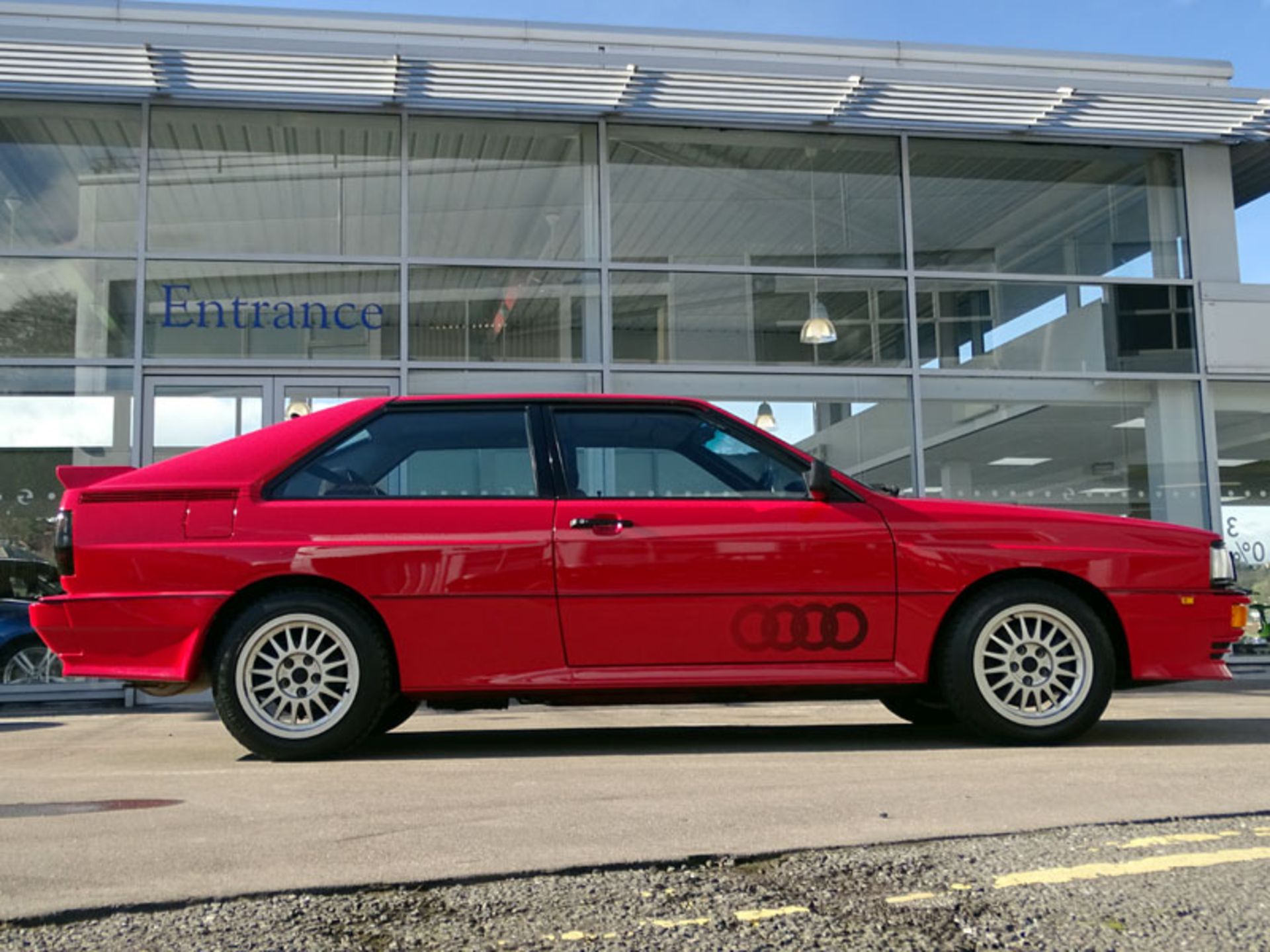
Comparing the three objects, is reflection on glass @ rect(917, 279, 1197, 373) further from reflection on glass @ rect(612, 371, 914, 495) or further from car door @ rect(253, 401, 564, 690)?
car door @ rect(253, 401, 564, 690)

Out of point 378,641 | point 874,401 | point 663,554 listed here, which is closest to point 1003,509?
point 663,554

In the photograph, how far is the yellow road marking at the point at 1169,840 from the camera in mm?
3219

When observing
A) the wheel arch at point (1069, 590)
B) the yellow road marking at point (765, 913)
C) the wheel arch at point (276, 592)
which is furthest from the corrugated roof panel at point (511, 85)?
the yellow road marking at point (765, 913)

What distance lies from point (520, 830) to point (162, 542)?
2234 millimetres

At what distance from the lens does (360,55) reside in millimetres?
9742

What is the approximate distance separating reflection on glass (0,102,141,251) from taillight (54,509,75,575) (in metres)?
6.01

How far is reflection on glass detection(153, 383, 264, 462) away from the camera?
10.1m

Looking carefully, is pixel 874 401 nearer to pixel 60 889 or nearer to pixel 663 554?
pixel 663 554

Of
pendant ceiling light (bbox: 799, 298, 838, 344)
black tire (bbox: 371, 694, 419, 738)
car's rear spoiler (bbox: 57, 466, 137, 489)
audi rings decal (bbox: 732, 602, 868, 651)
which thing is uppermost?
pendant ceiling light (bbox: 799, 298, 838, 344)

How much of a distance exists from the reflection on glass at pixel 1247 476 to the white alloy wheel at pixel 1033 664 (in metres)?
6.94

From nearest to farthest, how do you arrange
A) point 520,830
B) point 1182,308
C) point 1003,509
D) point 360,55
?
point 520,830
point 1003,509
point 360,55
point 1182,308

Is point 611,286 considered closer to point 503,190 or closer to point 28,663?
point 503,190

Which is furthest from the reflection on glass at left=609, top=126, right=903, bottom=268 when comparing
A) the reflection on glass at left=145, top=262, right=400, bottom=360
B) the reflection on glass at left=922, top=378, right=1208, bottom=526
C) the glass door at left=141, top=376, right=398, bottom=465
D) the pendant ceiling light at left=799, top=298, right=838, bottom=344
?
the glass door at left=141, top=376, right=398, bottom=465

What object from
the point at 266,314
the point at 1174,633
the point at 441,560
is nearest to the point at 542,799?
the point at 441,560
